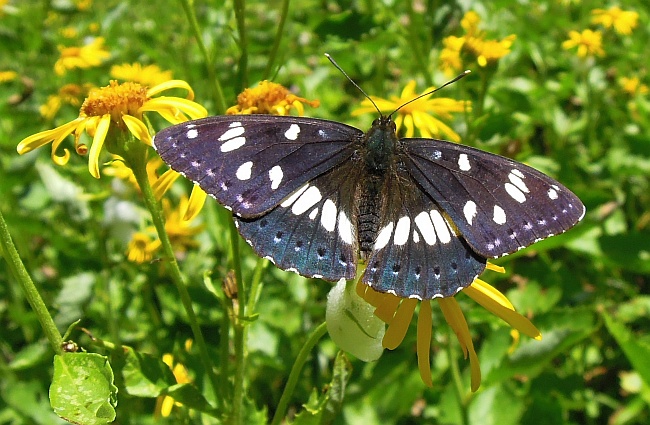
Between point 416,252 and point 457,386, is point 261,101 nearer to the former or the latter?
point 416,252

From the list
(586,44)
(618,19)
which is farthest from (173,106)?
(618,19)

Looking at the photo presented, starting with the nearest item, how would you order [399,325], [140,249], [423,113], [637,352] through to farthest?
[399,325]
[637,352]
[423,113]
[140,249]

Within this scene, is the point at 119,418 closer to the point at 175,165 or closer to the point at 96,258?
the point at 96,258

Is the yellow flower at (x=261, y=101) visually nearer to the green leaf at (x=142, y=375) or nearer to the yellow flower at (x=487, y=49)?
the green leaf at (x=142, y=375)

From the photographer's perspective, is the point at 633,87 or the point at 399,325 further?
the point at 633,87

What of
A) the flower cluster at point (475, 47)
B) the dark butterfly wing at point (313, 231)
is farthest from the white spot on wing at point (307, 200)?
the flower cluster at point (475, 47)

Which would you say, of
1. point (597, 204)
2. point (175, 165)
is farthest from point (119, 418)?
point (597, 204)

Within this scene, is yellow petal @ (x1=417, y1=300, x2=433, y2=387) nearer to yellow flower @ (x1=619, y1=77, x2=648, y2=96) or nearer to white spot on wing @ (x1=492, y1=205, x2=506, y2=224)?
white spot on wing @ (x1=492, y1=205, x2=506, y2=224)
